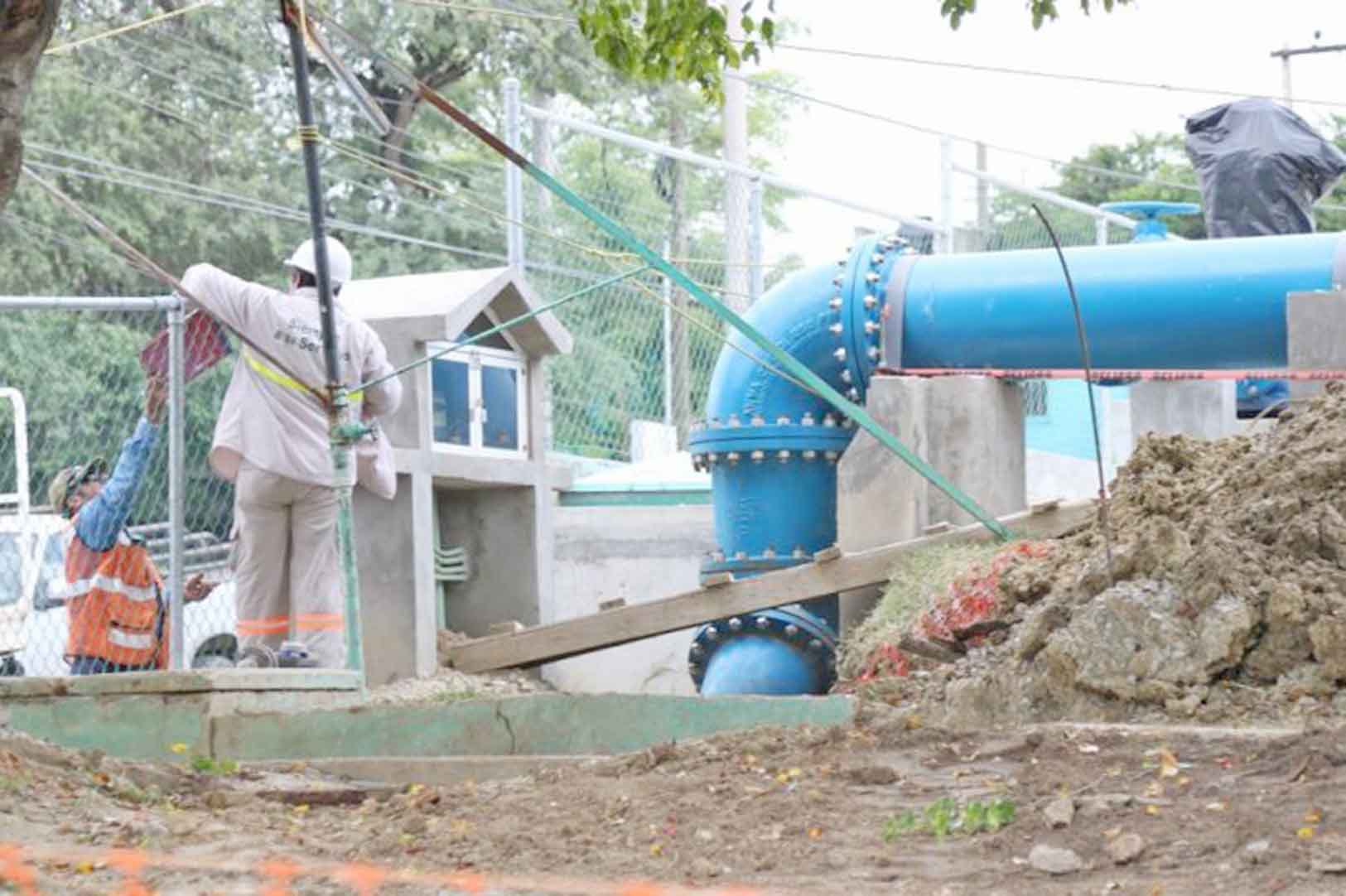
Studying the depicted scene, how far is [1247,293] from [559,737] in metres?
3.89

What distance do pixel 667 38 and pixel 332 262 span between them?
2240 mm

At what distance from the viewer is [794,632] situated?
10352mm

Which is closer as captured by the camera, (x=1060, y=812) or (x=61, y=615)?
(x=1060, y=812)

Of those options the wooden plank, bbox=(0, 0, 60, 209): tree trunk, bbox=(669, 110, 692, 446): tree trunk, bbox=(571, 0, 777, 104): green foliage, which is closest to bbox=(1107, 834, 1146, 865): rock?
bbox=(0, 0, 60, 209): tree trunk

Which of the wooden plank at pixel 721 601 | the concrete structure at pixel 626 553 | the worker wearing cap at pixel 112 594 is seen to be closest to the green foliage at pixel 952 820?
the wooden plank at pixel 721 601

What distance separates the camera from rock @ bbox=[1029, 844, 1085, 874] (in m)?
5.10

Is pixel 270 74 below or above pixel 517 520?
above

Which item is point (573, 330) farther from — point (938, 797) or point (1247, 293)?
point (938, 797)

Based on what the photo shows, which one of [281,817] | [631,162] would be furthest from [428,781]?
[631,162]

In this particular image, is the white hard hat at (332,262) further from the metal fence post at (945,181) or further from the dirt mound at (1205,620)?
the metal fence post at (945,181)

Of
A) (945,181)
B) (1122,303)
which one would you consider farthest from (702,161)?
(1122,303)

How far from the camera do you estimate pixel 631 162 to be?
20.8 metres

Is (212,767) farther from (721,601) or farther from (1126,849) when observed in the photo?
(1126,849)

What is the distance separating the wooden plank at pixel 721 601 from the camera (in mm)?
9773
